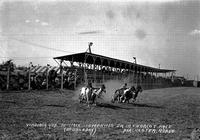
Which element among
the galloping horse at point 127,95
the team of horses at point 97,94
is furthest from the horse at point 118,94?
the galloping horse at point 127,95

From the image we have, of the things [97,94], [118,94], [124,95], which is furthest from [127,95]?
[97,94]

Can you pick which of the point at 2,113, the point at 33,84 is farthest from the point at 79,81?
the point at 2,113

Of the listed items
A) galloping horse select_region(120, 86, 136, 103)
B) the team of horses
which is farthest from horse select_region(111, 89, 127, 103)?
galloping horse select_region(120, 86, 136, 103)


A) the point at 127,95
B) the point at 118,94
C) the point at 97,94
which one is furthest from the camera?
the point at 118,94

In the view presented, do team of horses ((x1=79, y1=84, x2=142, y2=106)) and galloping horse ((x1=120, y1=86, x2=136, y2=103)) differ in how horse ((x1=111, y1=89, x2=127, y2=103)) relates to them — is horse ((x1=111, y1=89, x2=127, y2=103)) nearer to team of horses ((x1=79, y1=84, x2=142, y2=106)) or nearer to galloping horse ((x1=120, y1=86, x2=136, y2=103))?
team of horses ((x1=79, y1=84, x2=142, y2=106))

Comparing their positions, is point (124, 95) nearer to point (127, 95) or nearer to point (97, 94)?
point (127, 95)

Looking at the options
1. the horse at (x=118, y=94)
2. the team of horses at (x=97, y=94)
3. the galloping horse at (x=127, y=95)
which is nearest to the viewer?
the team of horses at (x=97, y=94)

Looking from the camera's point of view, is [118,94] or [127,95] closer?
[127,95]

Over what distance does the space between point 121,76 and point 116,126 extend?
67.3 ft

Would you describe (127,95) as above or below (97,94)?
below

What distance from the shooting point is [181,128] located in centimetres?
811

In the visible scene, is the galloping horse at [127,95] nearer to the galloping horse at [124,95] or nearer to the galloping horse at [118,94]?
the galloping horse at [124,95]

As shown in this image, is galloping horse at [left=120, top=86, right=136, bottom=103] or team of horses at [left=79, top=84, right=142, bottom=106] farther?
galloping horse at [left=120, top=86, right=136, bottom=103]

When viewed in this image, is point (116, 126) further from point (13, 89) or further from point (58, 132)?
point (13, 89)
